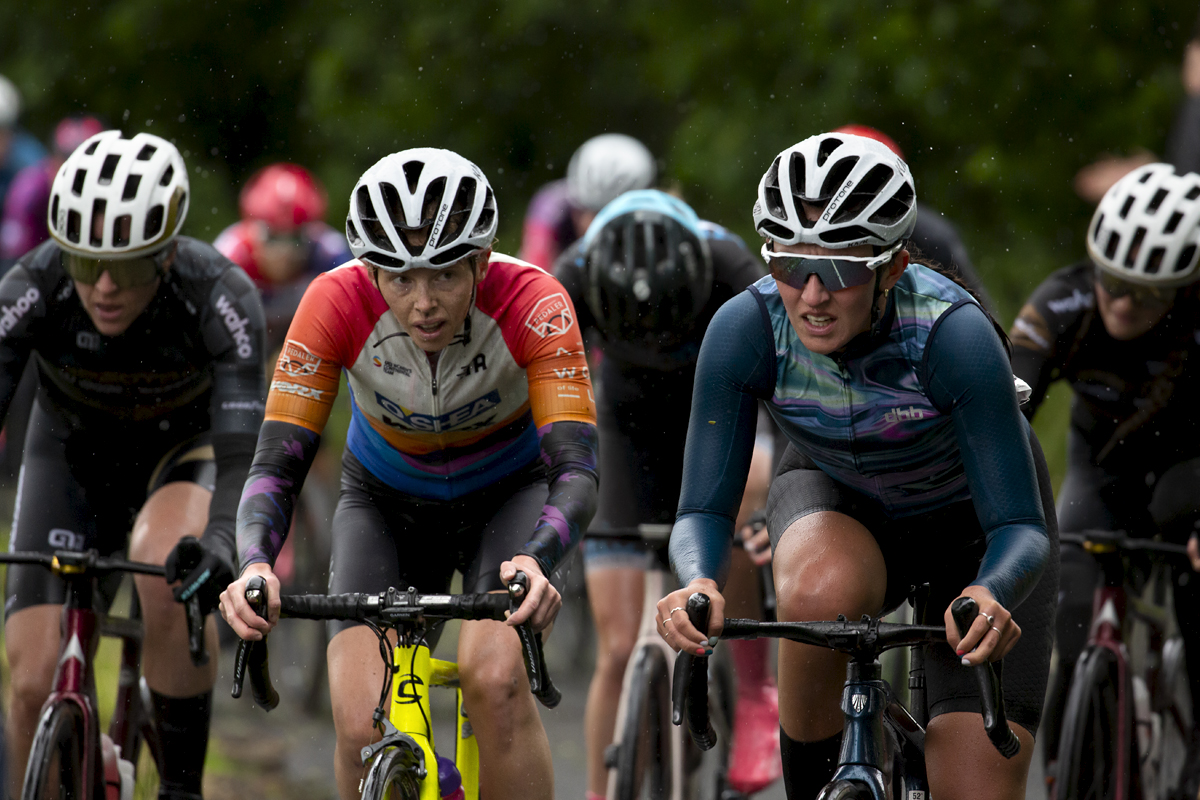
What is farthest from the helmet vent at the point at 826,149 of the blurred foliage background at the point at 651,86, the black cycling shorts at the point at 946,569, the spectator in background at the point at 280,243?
the spectator in background at the point at 280,243

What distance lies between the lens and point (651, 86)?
1496cm

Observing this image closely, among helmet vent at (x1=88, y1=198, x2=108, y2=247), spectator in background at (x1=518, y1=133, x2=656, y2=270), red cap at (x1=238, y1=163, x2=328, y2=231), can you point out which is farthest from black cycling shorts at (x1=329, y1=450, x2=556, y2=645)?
red cap at (x1=238, y1=163, x2=328, y2=231)

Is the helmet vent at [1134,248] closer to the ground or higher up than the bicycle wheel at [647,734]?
higher up

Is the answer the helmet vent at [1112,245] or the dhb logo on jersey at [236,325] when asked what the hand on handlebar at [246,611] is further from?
the helmet vent at [1112,245]

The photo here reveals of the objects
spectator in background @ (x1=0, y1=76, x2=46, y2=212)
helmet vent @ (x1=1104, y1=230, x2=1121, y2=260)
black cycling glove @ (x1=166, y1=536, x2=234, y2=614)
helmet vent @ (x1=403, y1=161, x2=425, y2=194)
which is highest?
spectator in background @ (x1=0, y1=76, x2=46, y2=212)

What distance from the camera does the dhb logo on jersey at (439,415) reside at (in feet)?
15.8

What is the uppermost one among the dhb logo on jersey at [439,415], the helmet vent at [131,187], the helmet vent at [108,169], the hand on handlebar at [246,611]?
the helmet vent at [108,169]

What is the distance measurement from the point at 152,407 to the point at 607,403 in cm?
196

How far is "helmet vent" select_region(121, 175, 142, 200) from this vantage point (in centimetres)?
548

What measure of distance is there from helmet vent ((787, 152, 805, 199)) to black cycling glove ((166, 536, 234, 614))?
208 centimetres

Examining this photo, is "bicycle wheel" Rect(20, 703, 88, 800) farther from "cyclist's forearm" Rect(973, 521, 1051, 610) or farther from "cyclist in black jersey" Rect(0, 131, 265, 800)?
"cyclist's forearm" Rect(973, 521, 1051, 610)

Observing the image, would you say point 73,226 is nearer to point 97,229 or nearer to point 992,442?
point 97,229

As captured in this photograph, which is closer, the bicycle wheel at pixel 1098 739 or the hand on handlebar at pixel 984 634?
the hand on handlebar at pixel 984 634

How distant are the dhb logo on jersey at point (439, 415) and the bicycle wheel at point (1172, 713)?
119 inches
